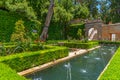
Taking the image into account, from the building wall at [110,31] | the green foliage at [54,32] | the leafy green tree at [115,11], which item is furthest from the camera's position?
the leafy green tree at [115,11]

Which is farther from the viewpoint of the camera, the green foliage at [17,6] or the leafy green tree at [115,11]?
the leafy green tree at [115,11]

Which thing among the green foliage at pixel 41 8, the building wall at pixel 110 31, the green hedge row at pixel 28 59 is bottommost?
the building wall at pixel 110 31

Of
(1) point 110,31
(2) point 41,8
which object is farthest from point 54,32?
(1) point 110,31

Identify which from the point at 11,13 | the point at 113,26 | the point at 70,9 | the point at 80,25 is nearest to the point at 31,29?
the point at 11,13

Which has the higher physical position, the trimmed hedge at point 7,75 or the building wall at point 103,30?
the trimmed hedge at point 7,75

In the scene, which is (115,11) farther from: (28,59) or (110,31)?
(28,59)

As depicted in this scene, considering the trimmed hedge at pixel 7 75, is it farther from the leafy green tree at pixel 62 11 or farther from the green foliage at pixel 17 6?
the leafy green tree at pixel 62 11

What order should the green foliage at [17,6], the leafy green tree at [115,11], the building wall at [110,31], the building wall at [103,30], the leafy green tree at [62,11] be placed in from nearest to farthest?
the green foliage at [17,6] → the leafy green tree at [62,11] → the building wall at [103,30] → the building wall at [110,31] → the leafy green tree at [115,11]

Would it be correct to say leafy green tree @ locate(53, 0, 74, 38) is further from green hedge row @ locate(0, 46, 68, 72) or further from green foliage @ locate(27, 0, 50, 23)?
green hedge row @ locate(0, 46, 68, 72)

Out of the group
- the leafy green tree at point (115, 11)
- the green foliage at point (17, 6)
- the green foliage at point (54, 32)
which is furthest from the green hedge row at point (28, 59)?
the leafy green tree at point (115, 11)

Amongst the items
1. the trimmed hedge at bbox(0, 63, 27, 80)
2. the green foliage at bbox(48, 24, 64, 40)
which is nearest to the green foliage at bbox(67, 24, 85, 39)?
the green foliage at bbox(48, 24, 64, 40)

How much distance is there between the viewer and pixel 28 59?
30.9 feet

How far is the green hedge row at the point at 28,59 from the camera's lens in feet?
27.5

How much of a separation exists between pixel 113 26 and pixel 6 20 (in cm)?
1777
